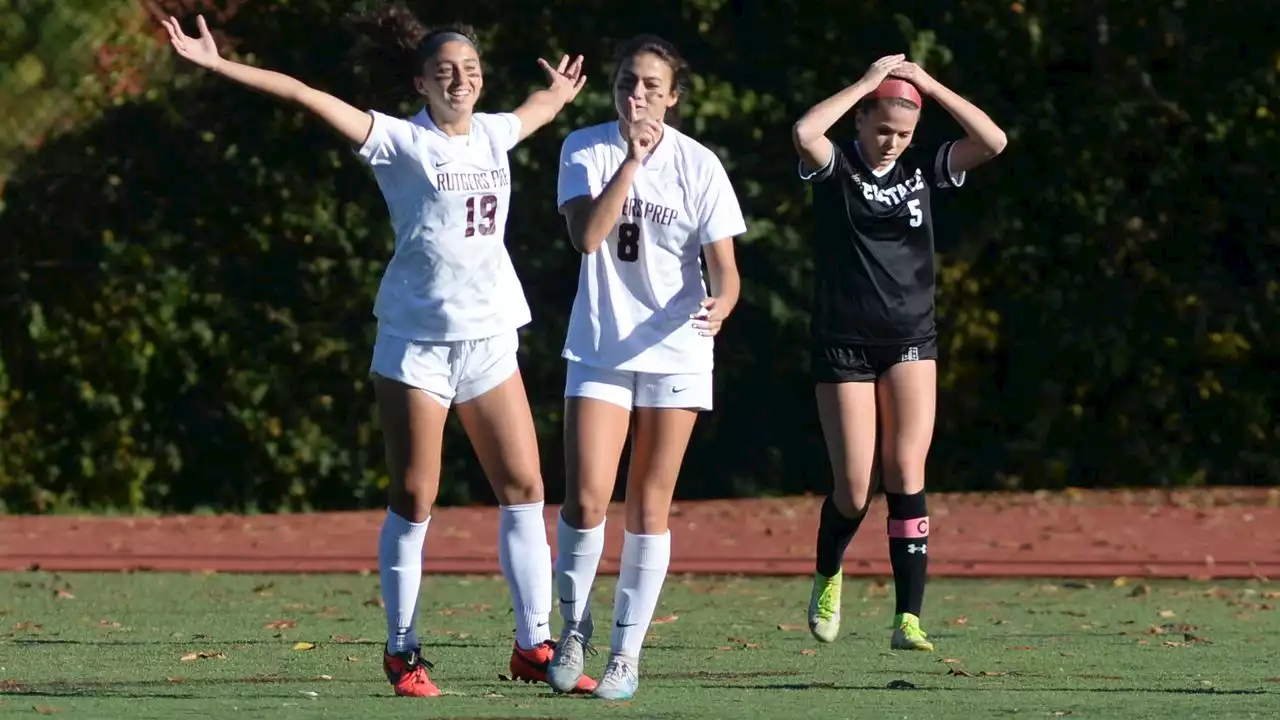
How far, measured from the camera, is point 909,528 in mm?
8250

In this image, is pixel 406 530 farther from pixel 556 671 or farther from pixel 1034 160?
pixel 1034 160

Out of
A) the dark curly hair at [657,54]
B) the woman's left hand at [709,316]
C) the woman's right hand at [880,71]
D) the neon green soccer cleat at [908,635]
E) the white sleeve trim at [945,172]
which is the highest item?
the woman's right hand at [880,71]

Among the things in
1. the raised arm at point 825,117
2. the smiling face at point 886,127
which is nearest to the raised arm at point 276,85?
the raised arm at point 825,117

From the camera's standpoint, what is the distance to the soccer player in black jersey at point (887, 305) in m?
8.12

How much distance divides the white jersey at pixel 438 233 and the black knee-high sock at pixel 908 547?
1961 mm

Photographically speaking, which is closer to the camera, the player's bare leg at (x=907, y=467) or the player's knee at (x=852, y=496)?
the player's bare leg at (x=907, y=467)

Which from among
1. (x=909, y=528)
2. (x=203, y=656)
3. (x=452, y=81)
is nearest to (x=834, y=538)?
(x=909, y=528)

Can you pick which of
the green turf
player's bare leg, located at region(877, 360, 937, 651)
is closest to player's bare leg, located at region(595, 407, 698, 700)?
the green turf

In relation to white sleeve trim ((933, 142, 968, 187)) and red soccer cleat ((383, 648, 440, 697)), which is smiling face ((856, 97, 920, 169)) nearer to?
white sleeve trim ((933, 142, 968, 187))

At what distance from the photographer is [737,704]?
6574 millimetres

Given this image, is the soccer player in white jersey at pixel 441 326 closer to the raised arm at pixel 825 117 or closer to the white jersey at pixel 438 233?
the white jersey at pixel 438 233

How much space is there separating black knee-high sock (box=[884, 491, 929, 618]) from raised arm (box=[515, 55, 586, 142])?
68.9 inches

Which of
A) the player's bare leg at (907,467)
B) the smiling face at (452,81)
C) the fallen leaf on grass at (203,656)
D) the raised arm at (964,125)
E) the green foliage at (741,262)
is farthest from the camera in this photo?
the green foliage at (741,262)

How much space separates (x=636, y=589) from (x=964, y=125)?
2.27 meters
